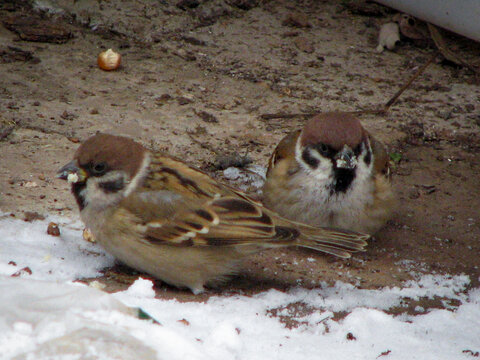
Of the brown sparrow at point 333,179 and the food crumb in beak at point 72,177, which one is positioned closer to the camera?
the food crumb in beak at point 72,177

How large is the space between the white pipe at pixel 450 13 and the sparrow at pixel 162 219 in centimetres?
306

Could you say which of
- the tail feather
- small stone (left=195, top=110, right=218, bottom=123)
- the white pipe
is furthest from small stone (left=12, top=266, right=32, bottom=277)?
the white pipe

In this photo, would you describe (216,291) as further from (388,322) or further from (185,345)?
(185,345)

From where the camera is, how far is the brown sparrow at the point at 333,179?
392cm

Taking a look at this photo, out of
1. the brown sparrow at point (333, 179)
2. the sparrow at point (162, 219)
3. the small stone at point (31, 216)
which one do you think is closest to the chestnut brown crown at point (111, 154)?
the sparrow at point (162, 219)

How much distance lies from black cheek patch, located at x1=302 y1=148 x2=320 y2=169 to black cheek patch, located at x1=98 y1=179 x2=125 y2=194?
40.0 inches

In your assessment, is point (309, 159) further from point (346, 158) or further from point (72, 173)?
point (72, 173)

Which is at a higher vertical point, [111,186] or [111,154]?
[111,154]

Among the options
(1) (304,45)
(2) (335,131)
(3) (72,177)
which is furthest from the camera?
(1) (304,45)

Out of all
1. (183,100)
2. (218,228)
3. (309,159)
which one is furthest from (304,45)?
(218,228)

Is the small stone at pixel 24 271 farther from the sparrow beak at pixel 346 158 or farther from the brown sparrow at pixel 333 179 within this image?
the sparrow beak at pixel 346 158

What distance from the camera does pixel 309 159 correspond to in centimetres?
A: 404

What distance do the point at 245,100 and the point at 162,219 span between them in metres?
2.08

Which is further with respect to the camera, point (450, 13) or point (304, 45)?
point (304, 45)
